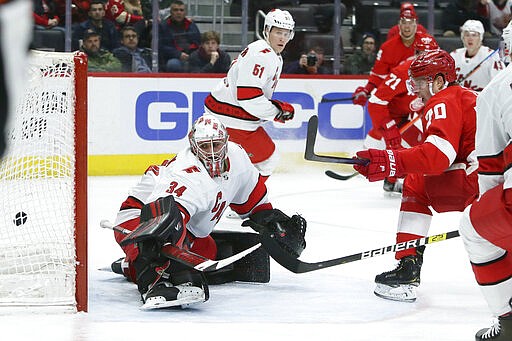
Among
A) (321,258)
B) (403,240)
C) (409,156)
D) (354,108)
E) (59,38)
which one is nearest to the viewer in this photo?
(409,156)

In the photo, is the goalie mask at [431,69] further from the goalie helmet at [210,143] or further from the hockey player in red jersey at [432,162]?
the goalie helmet at [210,143]

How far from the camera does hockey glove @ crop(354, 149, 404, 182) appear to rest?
10.8ft

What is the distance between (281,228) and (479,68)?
12.2ft

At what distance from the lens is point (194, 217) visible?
3.63 m

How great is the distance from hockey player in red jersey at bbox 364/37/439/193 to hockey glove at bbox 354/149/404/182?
117 inches

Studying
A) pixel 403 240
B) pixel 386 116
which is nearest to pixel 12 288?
pixel 403 240

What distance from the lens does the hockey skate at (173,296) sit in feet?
11.0

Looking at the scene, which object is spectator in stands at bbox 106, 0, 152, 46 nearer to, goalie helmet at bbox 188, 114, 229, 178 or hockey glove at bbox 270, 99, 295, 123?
hockey glove at bbox 270, 99, 295, 123

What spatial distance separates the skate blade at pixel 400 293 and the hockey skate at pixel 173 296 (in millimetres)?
668

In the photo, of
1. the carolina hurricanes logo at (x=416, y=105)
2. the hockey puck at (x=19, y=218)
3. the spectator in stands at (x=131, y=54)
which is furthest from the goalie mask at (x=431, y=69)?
Result: the spectator in stands at (x=131, y=54)

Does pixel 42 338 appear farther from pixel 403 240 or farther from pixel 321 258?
pixel 321 258

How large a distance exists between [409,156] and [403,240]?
0.43m

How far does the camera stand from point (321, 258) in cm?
454

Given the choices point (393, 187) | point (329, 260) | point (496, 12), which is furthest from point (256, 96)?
point (496, 12)
